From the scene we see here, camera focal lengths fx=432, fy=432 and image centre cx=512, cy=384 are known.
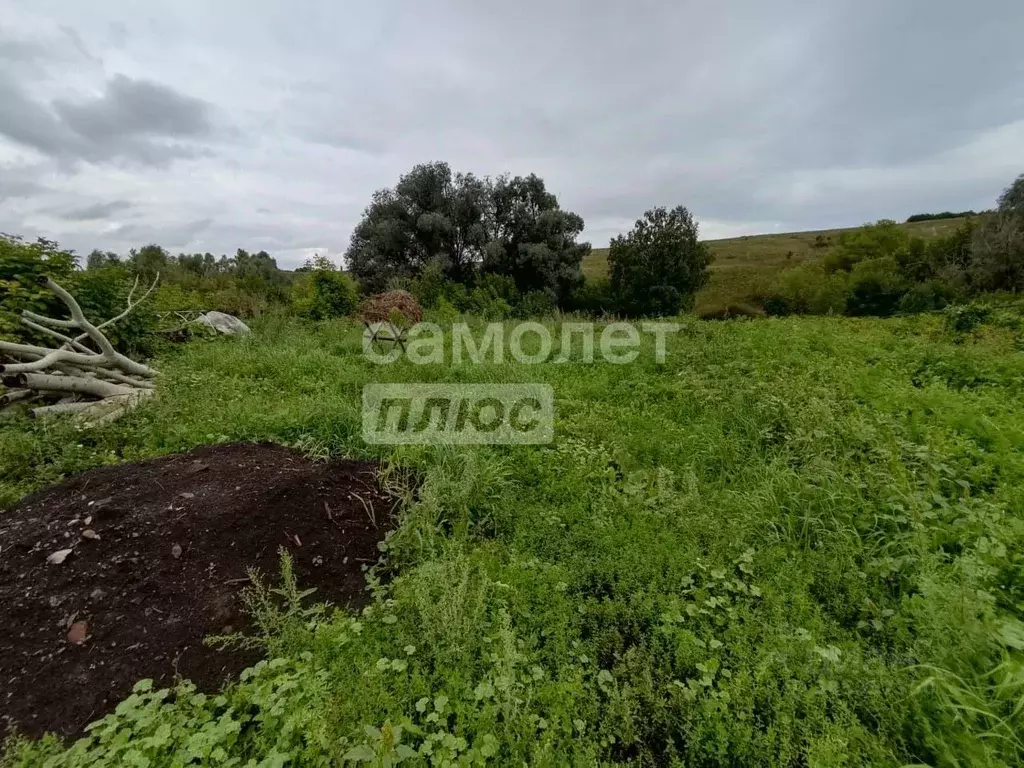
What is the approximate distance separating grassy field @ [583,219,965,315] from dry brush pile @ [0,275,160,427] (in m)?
13.2

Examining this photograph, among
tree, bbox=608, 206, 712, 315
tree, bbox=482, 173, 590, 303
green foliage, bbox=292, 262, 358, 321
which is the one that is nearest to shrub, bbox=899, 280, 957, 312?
tree, bbox=608, 206, 712, 315

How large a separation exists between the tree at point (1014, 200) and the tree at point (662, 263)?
792 centimetres

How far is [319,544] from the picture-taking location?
2.58 meters

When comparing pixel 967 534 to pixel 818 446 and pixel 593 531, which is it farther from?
pixel 593 531

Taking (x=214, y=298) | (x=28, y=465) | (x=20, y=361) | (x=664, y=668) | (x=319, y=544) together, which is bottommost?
(x=664, y=668)

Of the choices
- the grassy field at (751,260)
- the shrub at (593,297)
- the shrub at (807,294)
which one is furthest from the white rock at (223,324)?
the shrub at (807,294)

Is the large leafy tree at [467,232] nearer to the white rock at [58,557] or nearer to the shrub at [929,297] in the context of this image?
the shrub at [929,297]

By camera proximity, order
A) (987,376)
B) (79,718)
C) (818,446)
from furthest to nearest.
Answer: (987,376), (818,446), (79,718)

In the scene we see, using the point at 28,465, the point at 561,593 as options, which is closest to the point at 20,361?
the point at 28,465

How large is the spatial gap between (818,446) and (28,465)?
6105 millimetres

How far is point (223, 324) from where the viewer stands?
852cm

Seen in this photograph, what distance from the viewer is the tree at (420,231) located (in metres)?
15.9

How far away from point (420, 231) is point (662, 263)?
8.79m

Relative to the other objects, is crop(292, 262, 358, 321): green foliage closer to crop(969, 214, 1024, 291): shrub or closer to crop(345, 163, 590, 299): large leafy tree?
crop(345, 163, 590, 299): large leafy tree
